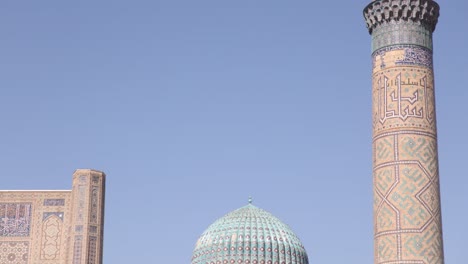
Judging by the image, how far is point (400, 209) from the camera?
595 inches

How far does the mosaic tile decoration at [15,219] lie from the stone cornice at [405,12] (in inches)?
416

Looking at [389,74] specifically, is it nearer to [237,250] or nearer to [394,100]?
[394,100]

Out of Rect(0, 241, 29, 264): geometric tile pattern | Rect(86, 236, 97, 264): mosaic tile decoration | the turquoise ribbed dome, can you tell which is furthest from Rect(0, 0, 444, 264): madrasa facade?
the turquoise ribbed dome

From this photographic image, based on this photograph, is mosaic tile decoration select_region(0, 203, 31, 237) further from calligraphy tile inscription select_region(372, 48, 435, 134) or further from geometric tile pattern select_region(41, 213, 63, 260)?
calligraphy tile inscription select_region(372, 48, 435, 134)

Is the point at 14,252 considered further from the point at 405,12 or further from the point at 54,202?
the point at 405,12

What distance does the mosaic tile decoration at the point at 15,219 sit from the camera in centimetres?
2278

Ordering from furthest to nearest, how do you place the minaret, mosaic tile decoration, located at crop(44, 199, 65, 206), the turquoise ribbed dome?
1. the turquoise ribbed dome
2. mosaic tile decoration, located at crop(44, 199, 65, 206)
3. the minaret

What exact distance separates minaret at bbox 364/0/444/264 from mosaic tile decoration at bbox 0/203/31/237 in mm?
10259

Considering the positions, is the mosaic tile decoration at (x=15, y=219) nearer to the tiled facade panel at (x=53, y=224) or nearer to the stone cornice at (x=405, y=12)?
the tiled facade panel at (x=53, y=224)

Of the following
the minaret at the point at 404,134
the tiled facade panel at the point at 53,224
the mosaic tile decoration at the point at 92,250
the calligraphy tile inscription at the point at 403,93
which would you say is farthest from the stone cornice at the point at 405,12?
the mosaic tile decoration at the point at 92,250

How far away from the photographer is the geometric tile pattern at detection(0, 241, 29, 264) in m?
22.5

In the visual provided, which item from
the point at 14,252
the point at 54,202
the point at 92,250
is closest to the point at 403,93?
the point at 92,250

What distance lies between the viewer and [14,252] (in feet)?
74.2

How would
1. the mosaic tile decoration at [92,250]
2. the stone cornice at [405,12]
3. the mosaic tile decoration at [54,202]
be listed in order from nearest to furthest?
the stone cornice at [405,12] → the mosaic tile decoration at [92,250] → the mosaic tile decoration at [54,202]
